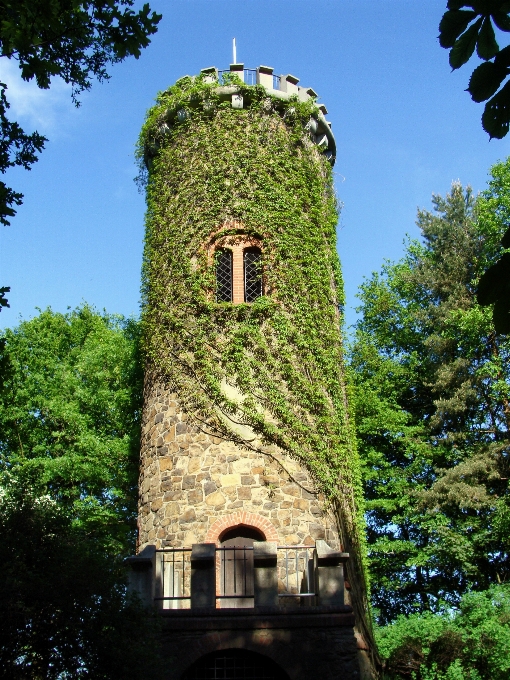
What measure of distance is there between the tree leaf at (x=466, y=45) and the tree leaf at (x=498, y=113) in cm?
20

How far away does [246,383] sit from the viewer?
1102cm

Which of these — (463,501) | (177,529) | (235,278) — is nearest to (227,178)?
(235,278)

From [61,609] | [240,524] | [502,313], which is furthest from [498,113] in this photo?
[240,524]

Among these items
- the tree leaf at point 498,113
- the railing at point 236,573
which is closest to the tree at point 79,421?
the railing at point 236,573

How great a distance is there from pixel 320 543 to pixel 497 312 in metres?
6.73

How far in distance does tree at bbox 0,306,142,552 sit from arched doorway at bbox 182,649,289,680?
7.76m

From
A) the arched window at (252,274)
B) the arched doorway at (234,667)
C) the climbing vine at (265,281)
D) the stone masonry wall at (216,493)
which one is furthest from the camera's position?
the arched window at (252,274)

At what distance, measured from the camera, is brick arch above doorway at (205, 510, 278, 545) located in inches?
397

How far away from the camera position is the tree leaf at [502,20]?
8.87ft

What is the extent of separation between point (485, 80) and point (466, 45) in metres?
0.16

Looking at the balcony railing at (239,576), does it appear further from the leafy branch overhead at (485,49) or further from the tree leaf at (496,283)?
the leafy branch overhead at (485,49)

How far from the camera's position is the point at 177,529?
408 inches

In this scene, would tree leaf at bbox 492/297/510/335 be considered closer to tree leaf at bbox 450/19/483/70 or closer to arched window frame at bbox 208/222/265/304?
tree leaf at bbox 450/19/483/70

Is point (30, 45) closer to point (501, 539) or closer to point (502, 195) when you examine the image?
point (501, 539)
